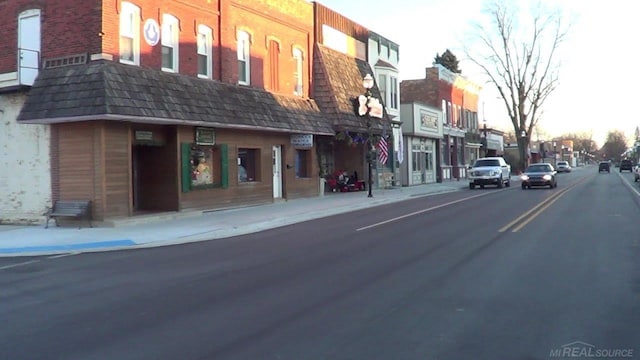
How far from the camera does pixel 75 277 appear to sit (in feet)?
34.1

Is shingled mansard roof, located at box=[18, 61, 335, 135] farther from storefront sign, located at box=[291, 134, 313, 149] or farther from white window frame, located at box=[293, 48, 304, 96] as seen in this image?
white window frame, located at box=[293, 48, 304, 96]

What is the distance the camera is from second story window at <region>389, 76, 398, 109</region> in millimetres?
37719

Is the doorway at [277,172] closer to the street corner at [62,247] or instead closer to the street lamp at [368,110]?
the street lamp at [368,110]

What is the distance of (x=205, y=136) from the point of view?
2134 centimetres

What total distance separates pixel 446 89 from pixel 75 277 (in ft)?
147

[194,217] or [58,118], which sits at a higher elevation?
[58,118]

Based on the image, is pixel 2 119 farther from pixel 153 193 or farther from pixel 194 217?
pixel 194 217

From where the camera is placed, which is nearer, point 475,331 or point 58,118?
point 475,331

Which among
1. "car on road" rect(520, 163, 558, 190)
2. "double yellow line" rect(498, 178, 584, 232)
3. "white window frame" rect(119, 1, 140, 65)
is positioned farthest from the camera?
"car on road" rect(520, 163, 558, 190)

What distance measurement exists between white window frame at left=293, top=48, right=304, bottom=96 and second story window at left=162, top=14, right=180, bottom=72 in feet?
26.3

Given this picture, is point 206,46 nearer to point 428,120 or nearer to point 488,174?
point 488,174

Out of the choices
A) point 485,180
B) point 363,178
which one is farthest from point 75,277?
point 485,180

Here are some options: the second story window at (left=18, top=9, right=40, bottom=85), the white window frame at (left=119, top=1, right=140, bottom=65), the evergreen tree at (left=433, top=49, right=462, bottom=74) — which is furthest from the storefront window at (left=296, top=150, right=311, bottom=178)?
the evergreen tree at (left=433, top=49, right=462, bottom=74)

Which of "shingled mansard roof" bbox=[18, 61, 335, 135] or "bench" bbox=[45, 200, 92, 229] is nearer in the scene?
"shingled mansard roof" bbox=[18, 61, 335, 135]
